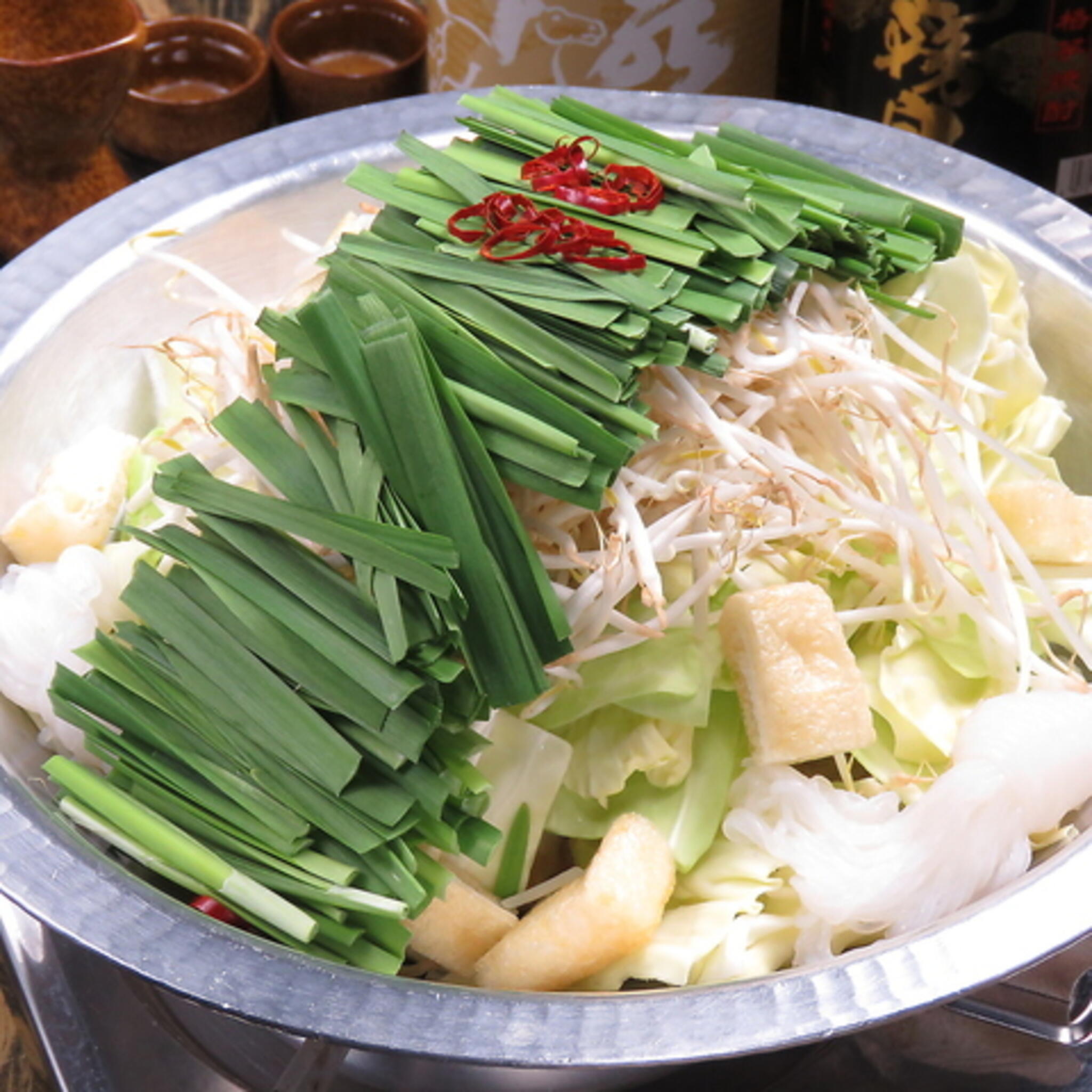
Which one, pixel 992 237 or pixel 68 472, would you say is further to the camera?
pixel 992 237

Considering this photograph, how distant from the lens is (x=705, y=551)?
1.50 m

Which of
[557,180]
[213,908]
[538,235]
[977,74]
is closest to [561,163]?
[557,180]

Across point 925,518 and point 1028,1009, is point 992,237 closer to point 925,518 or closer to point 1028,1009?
point 925,518

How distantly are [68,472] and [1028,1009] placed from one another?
4.46 feet

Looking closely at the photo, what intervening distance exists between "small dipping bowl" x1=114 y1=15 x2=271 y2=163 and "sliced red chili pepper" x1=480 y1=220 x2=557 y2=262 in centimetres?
159

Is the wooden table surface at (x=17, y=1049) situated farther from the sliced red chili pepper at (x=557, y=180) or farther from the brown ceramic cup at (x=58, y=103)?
the brown ceramic cup at (x=58, y=103)

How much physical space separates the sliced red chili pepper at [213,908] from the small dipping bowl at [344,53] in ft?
6.52

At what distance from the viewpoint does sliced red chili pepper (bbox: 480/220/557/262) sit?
4.72ft

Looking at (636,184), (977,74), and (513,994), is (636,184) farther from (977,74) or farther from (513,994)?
(977,74)

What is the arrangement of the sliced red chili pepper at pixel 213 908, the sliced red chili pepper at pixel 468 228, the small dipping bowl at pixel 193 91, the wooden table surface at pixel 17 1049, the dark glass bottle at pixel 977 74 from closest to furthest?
the sliced red chili pepper at pixel 213 908, the sliced red chili pepper at pixel 468 228, the wooden table surface at pixel 17 1049, the dark glass bottle at pixel 977 74, the small dipping bowl at pixel 193 91

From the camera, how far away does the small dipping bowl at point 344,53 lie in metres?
2.84

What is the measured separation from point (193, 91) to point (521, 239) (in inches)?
71.2

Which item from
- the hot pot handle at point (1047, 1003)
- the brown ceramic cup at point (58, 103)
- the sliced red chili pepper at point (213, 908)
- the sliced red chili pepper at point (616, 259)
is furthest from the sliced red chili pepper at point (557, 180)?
the brown ceramic cup at point (58, 103)

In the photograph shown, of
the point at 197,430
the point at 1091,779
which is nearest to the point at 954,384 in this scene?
the point at 1091,779
